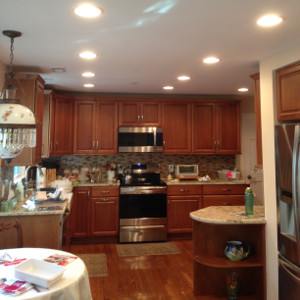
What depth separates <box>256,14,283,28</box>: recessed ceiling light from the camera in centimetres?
211

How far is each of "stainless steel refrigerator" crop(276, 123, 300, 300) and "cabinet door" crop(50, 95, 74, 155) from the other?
3320mm

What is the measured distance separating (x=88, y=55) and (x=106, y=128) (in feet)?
7.50

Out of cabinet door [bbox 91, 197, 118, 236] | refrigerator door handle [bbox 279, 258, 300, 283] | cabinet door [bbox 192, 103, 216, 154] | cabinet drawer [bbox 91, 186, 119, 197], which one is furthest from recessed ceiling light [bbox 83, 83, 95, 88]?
refrigerator door handle [bbox 279, 258, 300, 283]

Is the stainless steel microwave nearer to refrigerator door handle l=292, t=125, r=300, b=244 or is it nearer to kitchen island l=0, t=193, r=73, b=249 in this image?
kitchen island l=0, t=193, r=73, b=249

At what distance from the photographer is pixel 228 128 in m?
5.48

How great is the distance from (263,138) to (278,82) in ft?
1.76

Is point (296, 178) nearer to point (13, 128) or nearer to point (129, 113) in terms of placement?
point (13, 128)

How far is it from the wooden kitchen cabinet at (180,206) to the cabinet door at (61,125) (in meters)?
1.76

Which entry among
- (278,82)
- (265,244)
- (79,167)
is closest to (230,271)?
(265,244)

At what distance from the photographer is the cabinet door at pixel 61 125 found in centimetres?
497

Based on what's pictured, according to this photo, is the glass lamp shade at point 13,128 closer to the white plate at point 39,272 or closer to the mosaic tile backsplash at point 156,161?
the white plate at point 39,272

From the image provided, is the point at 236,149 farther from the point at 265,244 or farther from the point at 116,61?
the point at 116,61

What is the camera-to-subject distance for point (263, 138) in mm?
3082

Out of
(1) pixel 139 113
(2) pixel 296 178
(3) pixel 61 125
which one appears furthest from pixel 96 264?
(2) pixel 296 178
